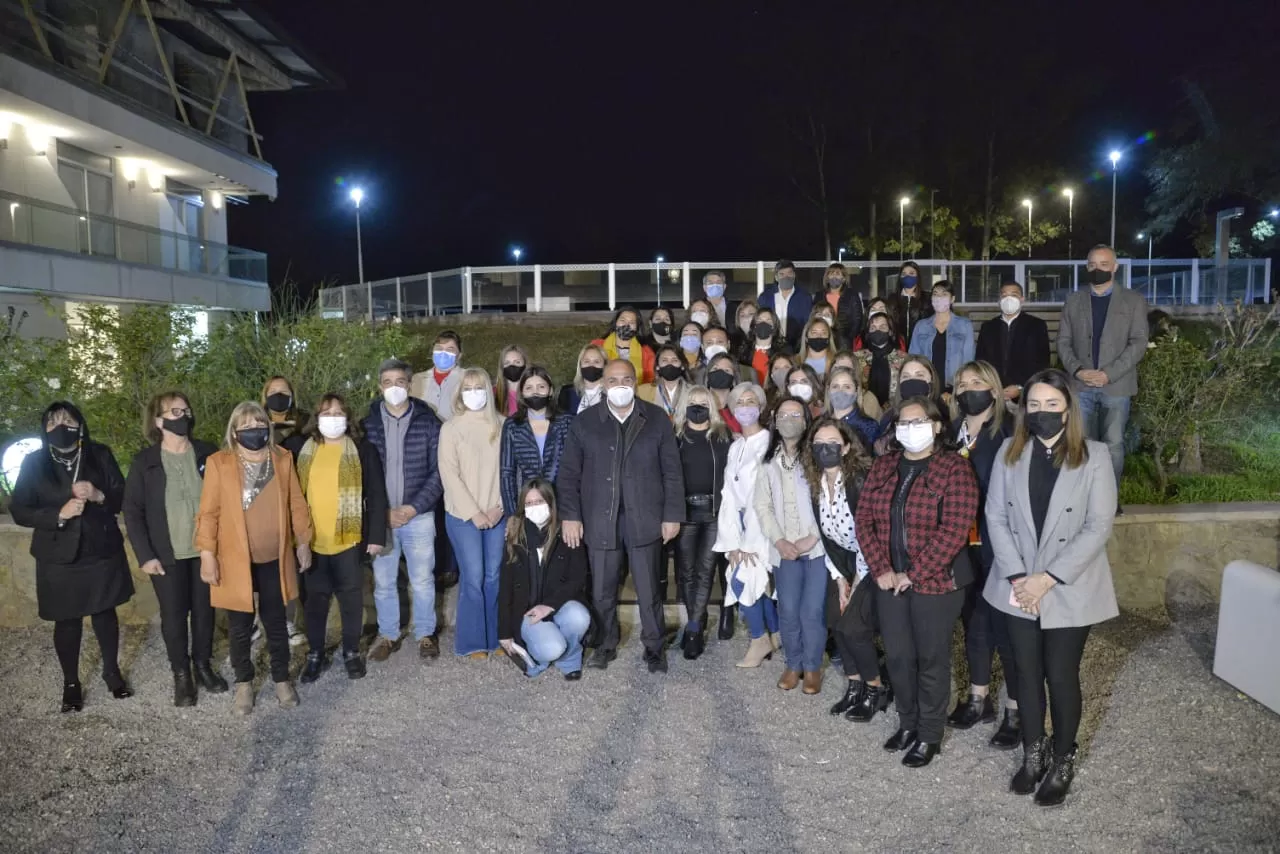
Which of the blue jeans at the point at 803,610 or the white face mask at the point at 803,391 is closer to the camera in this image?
the blue jeans at the point at 803,610

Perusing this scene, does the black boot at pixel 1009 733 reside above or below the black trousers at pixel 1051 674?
below

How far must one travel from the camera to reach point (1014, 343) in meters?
7.94

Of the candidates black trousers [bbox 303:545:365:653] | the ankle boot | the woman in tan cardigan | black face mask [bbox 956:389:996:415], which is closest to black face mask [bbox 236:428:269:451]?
the woman in tan cardigan

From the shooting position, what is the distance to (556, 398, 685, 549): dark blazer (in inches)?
241

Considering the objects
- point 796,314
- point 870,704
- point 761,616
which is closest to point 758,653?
point 761,616

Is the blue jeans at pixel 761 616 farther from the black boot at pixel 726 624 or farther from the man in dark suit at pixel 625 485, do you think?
the man in dark suit at pixel 625 485

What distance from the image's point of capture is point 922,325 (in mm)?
8469

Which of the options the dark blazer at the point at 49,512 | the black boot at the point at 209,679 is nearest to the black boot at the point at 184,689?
the black boot at the point at 209,679

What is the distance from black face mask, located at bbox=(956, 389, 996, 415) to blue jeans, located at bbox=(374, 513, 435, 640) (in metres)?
3.60

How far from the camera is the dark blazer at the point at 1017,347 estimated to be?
787 centimetres

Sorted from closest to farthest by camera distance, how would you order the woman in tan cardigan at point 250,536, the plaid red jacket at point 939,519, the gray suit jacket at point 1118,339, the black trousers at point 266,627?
the plaid red jacket at point 939,519, the woman in tan cardigan at point 250,536, the black trousers at point 266,627, the gray suit jacket at point 1118,339

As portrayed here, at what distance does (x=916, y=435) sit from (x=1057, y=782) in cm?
175

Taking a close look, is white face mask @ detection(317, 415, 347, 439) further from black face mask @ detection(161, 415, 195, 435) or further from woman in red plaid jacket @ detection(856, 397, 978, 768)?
woman in red plaid jacket @ detection(856, 397, 978, 768)

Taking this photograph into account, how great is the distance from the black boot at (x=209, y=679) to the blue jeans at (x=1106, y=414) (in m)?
6.31
